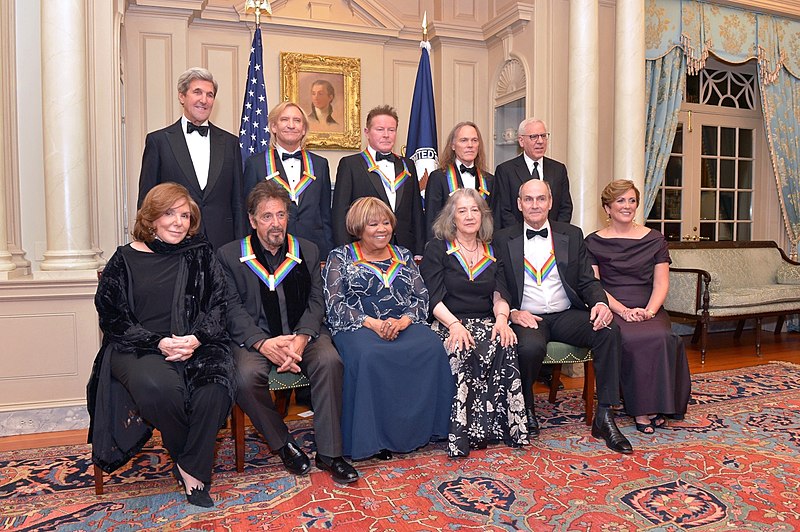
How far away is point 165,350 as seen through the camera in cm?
278

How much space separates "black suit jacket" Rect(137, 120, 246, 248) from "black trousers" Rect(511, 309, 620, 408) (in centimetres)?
170

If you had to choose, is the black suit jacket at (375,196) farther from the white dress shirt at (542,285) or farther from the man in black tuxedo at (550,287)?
the white dress shirt at (542,285)

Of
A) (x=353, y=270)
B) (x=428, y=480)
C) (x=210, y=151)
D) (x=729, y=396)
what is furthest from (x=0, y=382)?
(x=729, y=396)

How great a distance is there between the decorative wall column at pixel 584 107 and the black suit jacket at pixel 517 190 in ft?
3.39

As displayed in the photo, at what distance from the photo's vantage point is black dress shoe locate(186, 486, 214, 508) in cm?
265

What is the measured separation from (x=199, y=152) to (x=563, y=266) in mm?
2158

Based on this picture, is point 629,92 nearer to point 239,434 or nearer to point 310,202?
point 310,202

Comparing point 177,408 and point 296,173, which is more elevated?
Answer: point 296,173

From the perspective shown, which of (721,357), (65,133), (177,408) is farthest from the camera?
(721,357)

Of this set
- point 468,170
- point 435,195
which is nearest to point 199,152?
point 435,195

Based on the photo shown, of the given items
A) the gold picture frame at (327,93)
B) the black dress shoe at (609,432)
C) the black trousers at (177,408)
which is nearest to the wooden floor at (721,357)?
the black dress shoe at (609,432)

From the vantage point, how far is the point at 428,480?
2.91 meters

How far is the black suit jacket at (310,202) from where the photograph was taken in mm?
3676

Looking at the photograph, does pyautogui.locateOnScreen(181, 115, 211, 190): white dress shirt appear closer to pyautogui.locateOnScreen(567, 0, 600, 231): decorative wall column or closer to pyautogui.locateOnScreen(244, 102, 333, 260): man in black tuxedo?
pyautogui.locateOnScreen(244, 102, 333, 260): man in black tuxedo
